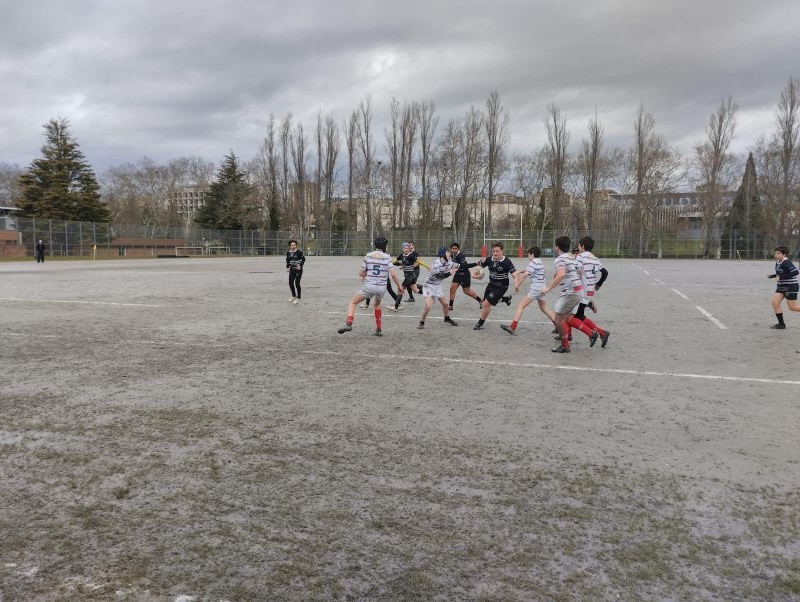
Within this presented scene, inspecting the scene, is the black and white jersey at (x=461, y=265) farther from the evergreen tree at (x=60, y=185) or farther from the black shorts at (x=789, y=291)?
the evergreen tree at (x=60, y=185)

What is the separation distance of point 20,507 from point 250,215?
245 ft

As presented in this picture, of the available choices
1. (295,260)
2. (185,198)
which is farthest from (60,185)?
(295,260)

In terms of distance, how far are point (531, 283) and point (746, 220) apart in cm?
6995

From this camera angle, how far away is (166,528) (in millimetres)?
2992

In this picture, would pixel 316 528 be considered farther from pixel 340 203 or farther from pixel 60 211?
pixel 340 203

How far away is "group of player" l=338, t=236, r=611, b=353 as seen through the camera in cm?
827

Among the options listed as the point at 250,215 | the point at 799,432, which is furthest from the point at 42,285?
the point at 250,215

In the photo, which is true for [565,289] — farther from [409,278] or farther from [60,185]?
[60,185]

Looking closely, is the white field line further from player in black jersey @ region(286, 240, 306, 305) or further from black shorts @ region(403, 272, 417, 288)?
black shorts @ region(403, 272, 417, 288)

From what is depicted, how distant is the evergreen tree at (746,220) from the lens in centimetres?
6034

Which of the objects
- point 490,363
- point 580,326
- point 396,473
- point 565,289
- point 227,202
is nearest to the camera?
point 396,473

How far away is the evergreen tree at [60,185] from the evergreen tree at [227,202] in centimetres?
1400

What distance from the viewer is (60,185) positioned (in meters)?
58.6

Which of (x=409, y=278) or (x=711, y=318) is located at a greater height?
(x=409, y=278)
